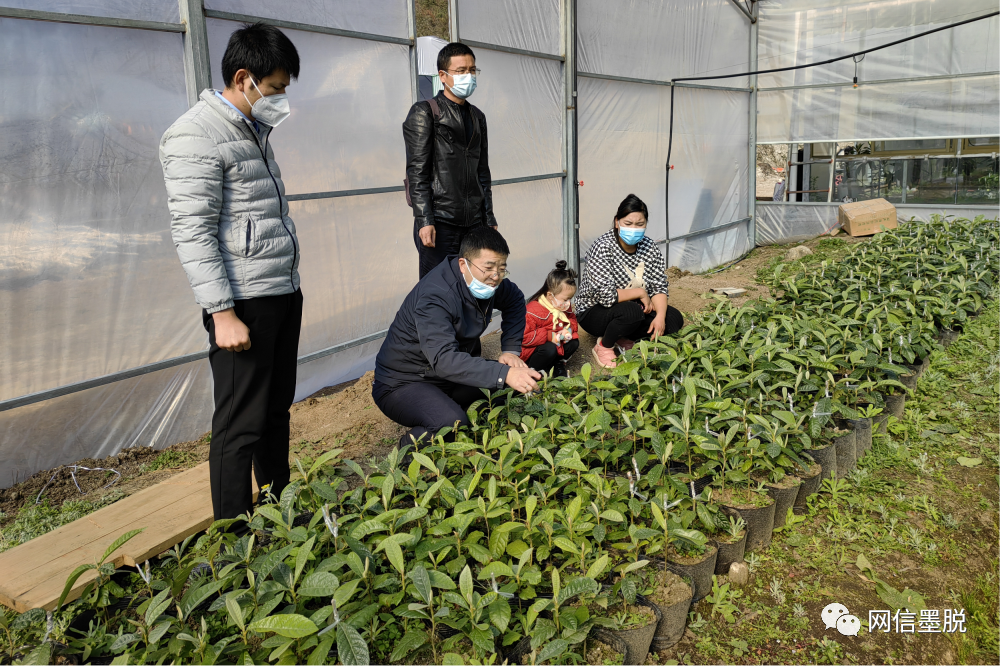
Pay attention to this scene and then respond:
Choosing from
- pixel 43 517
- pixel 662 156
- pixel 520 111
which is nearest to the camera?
pixel 43 517

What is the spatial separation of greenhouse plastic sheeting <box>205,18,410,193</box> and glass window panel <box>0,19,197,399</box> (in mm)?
482

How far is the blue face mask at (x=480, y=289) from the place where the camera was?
2994 millimetres

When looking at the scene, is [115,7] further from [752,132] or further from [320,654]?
[752,132]

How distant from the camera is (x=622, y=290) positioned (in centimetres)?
464

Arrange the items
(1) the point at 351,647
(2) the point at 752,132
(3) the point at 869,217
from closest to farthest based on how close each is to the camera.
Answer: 1. (1) the point at 351,647
2. (3) the point at 869,217
3. (2) the point at 752,132

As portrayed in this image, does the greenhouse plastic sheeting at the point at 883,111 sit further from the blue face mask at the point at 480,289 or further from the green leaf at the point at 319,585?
the green leaf at the point at 319,585

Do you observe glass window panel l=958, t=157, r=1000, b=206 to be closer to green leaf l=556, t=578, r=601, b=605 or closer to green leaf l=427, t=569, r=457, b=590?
green leaf l=556, t=578, r=601, b=605

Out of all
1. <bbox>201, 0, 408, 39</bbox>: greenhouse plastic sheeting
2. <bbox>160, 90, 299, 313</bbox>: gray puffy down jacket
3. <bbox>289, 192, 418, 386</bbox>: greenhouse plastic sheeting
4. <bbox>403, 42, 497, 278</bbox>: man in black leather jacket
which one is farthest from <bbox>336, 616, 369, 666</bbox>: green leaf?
<bbox>201, 0, 408, 39</bbox>: greenhouse plastic sheeting

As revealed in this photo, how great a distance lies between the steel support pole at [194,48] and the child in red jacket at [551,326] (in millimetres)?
2044

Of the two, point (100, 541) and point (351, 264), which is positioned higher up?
point (351, 264)

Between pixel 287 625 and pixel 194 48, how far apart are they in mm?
2986

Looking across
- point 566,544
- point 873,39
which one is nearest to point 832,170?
point 873,39

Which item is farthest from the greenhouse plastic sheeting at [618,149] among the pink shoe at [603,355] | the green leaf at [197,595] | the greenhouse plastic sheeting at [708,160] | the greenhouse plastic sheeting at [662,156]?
the green leaf at [197,595]

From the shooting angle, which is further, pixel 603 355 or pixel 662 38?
pixel 662 38
